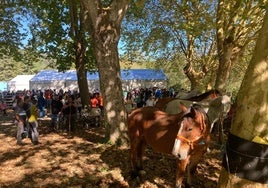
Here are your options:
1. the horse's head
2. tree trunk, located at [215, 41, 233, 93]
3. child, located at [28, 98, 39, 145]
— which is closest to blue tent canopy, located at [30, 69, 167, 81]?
tree trunk, located at [215, 41, 233, 93]

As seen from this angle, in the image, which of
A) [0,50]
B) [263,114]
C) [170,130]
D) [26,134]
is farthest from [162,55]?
[263,114]

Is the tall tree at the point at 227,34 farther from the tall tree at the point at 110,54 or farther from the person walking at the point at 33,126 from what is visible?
the person walking at the point at 33,126

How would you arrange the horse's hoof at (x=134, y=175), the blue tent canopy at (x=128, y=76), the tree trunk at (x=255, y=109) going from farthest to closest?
the blue tent canopy at (x=128, y=76) < the horse's hoof at (x=134, y=175) < the tree trunk at (x=255, y=109)

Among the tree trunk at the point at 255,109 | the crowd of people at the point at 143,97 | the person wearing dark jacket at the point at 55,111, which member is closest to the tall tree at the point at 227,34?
the crowd of people at the point at 143,97

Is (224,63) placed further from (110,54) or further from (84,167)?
(84,167)

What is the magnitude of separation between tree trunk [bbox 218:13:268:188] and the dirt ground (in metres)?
4.78

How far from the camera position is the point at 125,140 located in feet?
33.4

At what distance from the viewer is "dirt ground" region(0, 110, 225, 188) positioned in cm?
723

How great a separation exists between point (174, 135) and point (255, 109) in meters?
4.03

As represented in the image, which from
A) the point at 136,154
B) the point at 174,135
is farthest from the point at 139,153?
the point at 174,135

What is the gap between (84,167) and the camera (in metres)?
8.28

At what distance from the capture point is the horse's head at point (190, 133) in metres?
5.44

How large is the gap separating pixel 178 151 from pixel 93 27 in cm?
582

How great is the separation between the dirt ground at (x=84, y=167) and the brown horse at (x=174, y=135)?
66 cm
